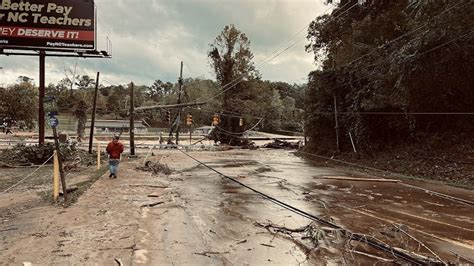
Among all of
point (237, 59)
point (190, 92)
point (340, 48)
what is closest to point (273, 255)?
point (340, 48)

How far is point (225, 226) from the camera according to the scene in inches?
310

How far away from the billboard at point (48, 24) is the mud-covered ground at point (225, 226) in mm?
12364

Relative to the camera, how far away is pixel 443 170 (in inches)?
651

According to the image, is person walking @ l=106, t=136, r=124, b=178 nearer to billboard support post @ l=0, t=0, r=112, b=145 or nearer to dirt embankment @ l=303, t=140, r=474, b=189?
billboard support post @ l=0, t=0, r=112, b=145

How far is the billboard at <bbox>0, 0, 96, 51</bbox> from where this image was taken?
21797 millimetres

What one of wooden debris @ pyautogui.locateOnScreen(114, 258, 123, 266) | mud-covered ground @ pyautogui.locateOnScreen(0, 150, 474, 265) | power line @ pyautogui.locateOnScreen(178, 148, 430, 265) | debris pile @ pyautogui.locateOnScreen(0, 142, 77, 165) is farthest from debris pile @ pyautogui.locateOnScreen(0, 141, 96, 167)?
wooden debris @ pyautogui.locateOnScreen(114, 258, 123, 266)

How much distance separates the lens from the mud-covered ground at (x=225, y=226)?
5938 millimetres

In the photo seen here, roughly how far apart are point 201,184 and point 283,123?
229ft

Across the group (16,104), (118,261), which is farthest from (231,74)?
(118,261)

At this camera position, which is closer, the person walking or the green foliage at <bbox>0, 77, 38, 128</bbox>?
the person walking

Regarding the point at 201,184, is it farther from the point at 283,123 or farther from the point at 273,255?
the point at 283,123

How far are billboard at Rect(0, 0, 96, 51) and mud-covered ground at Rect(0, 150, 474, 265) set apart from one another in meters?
12.4

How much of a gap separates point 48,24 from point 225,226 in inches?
772

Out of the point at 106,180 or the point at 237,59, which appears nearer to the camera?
the point at 106,180
